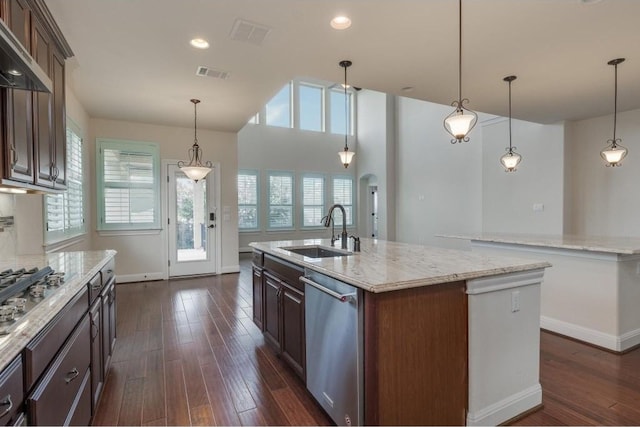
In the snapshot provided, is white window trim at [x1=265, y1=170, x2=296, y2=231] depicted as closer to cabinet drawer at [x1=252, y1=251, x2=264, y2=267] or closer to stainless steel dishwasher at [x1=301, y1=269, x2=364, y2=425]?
cabinet drawer at [x1=252, y1=251, x2=264, y2=267]

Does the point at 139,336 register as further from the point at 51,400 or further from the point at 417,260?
the point at 417,260

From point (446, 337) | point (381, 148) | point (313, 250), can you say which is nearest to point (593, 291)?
point (446, 337)

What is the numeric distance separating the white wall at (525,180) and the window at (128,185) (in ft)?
19.6

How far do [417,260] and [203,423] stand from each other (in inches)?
64.7

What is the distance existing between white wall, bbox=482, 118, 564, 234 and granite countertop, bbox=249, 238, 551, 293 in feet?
13.3

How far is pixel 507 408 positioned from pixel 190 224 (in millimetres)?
5269

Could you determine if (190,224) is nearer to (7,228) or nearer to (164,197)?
(164,197)

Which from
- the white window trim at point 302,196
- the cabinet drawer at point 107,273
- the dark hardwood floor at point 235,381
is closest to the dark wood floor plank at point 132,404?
the dark hardwood floor at point 235,381

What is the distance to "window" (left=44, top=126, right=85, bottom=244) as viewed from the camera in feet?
11.0

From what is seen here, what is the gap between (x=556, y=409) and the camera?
211cm

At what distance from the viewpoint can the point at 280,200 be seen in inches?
383

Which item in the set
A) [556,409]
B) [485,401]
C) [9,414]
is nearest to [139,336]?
[9,414]

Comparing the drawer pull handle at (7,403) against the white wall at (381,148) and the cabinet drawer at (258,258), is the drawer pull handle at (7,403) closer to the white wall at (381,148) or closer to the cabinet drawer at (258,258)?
the cabinet drawer at (258,258)

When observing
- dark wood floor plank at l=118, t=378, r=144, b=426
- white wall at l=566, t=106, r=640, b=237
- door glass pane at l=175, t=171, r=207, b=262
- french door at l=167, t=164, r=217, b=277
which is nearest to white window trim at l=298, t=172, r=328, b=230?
french door at l=167, t=164, r=217, b=277
